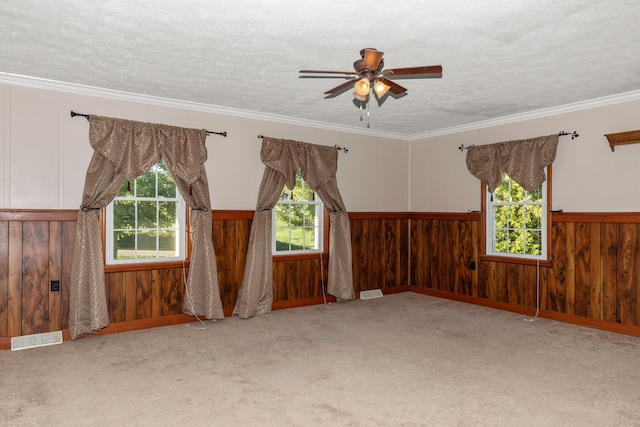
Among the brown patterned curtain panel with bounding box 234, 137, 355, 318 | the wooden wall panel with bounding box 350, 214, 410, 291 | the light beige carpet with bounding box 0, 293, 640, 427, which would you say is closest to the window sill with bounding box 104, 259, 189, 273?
the light beige carpet with bounding box 0, 293, 640, 427

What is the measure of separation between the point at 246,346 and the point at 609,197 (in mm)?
4273

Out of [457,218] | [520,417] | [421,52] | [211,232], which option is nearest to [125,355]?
[211,232]

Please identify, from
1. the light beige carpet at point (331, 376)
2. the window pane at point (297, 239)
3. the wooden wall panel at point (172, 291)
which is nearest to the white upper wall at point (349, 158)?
the window pane at point (297, 239)

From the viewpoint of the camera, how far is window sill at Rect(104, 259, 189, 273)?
4.67 meters

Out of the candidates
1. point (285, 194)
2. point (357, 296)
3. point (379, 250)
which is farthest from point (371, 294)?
point (285, 194)

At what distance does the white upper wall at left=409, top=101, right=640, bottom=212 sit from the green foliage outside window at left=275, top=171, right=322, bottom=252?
7.12ft

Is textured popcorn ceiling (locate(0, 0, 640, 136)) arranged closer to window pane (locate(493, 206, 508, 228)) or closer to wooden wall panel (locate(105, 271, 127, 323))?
window pane (locate(493, 206, 508, 228))

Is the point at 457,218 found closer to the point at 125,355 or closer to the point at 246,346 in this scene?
the point at 246,346

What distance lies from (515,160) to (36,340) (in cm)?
577

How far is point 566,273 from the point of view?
529cm

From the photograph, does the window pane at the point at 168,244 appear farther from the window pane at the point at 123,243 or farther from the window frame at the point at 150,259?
the window pane at the point at 123,243

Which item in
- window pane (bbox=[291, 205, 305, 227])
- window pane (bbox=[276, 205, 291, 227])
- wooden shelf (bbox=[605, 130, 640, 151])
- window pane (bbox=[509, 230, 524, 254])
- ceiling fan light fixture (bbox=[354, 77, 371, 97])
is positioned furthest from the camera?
window pane (bbox=[291, 205, 305, 227])

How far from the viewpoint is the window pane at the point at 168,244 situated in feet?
16.9

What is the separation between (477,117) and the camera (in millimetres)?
5895
